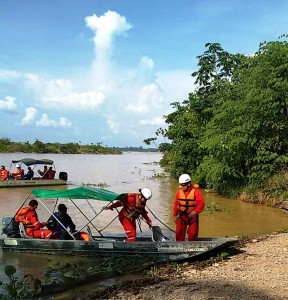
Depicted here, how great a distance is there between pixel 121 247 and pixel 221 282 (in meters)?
2.75

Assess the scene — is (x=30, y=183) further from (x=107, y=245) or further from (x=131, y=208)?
(x=131, y=208)

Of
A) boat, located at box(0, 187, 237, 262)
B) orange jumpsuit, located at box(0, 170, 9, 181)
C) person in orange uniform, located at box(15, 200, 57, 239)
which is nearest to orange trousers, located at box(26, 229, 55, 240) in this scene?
person in orange uniform, located at box(15, 200, 57, 239)

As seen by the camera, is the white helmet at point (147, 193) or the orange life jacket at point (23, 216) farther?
the orange life jacket at point (23, 216)

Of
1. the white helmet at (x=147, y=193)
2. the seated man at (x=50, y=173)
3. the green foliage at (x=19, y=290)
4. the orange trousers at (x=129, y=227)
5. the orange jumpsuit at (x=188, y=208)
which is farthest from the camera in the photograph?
the seated man at (x=50, y=173)

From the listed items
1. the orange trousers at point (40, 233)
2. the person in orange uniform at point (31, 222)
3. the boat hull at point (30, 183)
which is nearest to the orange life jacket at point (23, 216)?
the person in orange uniform at point (31, 222)

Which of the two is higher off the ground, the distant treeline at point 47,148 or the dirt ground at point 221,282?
the distant treeline at point 47,148

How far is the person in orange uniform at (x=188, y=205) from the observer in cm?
894

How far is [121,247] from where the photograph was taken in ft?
29.7

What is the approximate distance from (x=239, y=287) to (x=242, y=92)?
44.2 ft

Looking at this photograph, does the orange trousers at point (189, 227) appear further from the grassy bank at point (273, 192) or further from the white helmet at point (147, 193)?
the grassy bank at point (273, 192)

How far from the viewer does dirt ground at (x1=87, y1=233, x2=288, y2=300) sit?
644 cm

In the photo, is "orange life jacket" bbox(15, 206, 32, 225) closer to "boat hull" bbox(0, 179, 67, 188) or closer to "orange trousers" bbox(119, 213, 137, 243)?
"orange trousers" bbox(119, 213, 137, 243)

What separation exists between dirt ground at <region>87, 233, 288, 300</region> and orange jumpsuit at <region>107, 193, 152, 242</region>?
1.34m

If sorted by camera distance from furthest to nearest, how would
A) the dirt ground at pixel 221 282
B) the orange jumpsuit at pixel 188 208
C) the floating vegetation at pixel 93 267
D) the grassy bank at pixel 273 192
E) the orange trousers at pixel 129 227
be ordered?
the grassy bank at pixel 273 192, the orange trousers at pixel 129 227, the orange jumpsuit at pixel 188 208, the floating vegetation at pixel 93 267, the dirt ground at pixel 221 282
